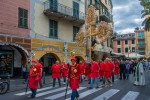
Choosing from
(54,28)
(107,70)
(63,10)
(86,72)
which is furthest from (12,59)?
(107,70)

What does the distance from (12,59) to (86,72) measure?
7.73 m

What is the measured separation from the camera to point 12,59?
23.6 meters

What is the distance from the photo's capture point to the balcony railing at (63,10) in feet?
86.5

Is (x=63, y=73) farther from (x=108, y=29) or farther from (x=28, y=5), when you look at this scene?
(x=28, y=5)

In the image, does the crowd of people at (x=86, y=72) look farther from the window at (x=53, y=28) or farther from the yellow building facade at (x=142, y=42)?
the yellow building facade at (x=142, y=42)

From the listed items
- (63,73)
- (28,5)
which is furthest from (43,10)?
(63,73)

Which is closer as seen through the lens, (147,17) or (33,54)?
(147,17)

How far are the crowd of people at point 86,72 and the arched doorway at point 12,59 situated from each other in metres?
5.14

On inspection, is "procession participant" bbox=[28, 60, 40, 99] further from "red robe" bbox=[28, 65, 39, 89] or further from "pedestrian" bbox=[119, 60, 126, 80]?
"pedestrian" bbox=[119, 60, 126, 80]

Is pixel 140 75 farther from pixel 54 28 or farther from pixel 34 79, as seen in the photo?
pixel 54 28

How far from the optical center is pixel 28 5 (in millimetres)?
24062

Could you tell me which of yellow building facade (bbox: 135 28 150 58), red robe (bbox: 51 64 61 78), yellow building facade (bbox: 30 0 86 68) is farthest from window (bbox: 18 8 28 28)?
yellow building facade (bbox: 135 28 150 58)

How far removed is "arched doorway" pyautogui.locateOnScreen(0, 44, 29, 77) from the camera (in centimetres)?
2272

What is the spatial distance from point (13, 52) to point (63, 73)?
662cm
